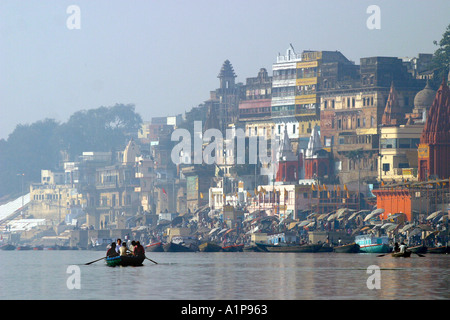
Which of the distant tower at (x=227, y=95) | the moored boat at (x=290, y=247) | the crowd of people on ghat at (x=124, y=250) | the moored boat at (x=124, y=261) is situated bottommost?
the moored boat at (x=290, y=247)

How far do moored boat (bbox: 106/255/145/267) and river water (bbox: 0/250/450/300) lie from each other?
47 cm

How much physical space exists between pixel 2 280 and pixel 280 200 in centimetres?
7331

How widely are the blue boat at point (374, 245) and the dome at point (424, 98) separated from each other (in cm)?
3850

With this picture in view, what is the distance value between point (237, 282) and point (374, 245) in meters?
42.1

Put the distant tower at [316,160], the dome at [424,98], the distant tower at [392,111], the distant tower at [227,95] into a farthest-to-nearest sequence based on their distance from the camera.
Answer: the distant tower at [227,95]
the distant tower at [316,160]
the distant tower at [392,111]
the dome at [424,98]

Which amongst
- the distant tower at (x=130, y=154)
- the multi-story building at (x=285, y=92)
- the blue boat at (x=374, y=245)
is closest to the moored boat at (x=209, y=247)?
the blue boat at (x=374, y=245)

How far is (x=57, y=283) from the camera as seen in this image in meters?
59.5

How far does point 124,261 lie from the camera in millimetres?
64875

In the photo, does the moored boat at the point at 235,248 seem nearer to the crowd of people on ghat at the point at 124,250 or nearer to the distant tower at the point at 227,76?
the crowd of people on ghat at the point at 124,250

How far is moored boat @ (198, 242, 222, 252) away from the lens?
119781mm

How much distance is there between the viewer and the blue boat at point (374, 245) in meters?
97.5

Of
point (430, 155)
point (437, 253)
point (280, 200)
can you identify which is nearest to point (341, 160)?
point (280, 200)

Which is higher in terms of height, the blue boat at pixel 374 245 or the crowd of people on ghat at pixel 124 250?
the crowd of people on ghat at pixel 124 250
